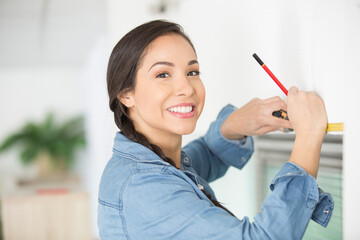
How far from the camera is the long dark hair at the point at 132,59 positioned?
3.13 feet

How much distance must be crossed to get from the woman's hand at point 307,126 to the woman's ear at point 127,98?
38 centimetres

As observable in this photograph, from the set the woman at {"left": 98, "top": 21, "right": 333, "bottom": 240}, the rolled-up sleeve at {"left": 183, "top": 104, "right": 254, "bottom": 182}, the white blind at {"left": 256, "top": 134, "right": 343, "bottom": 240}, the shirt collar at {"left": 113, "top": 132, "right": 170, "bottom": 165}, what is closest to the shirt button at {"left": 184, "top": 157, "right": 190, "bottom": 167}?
the woman at {"left": 98, "top": 21, "right": 333, "bottom": 240}

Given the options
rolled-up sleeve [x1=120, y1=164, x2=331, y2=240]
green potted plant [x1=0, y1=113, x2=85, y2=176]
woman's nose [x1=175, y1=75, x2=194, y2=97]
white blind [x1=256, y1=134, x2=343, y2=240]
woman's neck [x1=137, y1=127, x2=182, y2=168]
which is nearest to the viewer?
rolled-up sleeve [x1=120, y1=164, x2=331, y2=240]

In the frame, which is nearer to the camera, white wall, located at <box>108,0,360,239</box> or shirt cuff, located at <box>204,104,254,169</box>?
white wall, located at <box>108,0,360,239</box>

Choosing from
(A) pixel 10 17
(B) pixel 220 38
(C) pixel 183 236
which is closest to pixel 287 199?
(C) pixel 183 236

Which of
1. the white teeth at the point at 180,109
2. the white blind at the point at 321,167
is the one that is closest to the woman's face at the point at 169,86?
the white teeth at the point at 180,109

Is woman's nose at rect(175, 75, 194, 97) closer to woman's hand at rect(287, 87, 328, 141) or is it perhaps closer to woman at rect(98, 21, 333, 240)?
woman at rect(98, 21, 333, 240)

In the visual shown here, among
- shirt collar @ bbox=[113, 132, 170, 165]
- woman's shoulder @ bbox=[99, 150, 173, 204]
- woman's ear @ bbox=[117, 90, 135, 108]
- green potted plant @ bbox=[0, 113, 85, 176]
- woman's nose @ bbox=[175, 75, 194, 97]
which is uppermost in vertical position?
woman's nose @ bbox=[175, 75, 194, 97]

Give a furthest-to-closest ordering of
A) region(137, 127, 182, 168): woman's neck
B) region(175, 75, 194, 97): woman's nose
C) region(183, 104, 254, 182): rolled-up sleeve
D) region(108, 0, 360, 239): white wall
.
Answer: region(183, 104, 254, 182): rolled-up sleeve
region(137, 127, 182, 168): woman's neck
region(175, 75, 194, 97): woman's nose
region(108, 0, 360, 239): white wall

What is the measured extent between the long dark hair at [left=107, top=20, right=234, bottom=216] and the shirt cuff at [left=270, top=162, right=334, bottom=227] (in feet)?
0.74

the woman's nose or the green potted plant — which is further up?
the woman's nose

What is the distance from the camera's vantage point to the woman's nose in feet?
3.08

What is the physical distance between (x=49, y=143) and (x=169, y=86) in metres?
8.54

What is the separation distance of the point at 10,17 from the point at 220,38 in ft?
13.1
